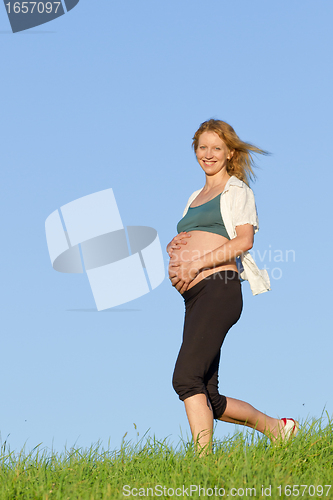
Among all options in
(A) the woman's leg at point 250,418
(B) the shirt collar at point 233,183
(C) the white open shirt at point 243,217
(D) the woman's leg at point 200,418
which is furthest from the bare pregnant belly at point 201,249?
(A) the woman's leg at point 250,418

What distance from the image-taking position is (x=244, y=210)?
375 centimetres

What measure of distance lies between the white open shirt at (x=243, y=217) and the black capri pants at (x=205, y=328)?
20cm

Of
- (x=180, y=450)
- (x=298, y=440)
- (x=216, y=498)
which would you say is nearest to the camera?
(x=216, y=498)

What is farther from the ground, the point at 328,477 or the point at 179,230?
the point at 179,230

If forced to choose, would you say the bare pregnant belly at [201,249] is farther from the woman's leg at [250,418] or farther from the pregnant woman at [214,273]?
the woman's leg at [250,418]

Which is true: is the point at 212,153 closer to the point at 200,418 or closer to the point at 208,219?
the point at 208,219

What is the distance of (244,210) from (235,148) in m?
0.67

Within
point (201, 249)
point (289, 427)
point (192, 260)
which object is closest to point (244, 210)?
point (201, 249)

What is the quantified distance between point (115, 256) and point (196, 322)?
3.88 metres

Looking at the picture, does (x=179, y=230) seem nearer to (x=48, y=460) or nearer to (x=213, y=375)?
(x=213, y=375)

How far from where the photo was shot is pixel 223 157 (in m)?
4.10

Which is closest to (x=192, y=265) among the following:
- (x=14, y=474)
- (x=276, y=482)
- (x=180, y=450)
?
(x=180, y=450)

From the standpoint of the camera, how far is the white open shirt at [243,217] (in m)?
3.76

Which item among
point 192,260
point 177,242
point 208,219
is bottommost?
point 192,260
